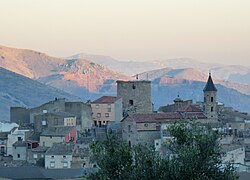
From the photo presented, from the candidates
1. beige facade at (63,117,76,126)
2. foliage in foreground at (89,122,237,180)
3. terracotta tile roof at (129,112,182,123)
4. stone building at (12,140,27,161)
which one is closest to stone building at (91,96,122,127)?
beige facade at (63,117,76,126)

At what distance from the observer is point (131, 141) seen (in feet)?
198

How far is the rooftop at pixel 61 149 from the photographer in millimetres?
58656

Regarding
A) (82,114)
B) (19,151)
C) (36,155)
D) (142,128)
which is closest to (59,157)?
(36,155)

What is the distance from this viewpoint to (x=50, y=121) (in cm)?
6650

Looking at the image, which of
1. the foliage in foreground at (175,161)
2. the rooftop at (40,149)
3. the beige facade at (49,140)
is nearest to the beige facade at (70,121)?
the beige facade at (49,140)

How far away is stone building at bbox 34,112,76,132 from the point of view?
218 feet

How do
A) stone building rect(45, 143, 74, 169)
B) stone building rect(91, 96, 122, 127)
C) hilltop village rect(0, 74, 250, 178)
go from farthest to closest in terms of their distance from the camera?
stone building rect(91, 96, 122, 127) < stone building rect(45, 143, 74, 169) < hilltop village rect(0, 74, 250, 178)

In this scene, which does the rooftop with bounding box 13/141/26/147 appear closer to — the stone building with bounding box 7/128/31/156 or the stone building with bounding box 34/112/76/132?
the stone building with bounding box 7/128/31/156

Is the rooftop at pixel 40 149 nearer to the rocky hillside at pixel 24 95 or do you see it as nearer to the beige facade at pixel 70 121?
the beige facade at pixel 70 121

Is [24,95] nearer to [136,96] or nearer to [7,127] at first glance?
[7,127]

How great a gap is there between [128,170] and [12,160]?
31.6 meters

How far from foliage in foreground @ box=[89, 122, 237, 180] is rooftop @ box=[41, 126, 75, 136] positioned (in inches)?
1214

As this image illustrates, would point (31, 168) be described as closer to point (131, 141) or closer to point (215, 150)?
point (131, 141)

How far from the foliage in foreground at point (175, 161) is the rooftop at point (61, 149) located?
84.2 ft
